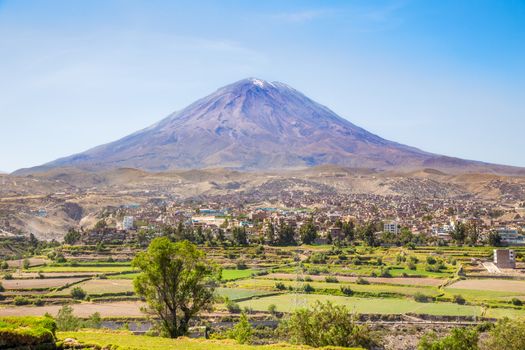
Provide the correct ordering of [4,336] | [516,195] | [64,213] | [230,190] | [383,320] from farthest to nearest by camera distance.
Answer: [230,190] → [516,195] → [64,213] → [383,320] → [4,336]

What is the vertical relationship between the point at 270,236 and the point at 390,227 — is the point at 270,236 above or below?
above

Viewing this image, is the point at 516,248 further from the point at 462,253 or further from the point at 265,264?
the point at 265,264

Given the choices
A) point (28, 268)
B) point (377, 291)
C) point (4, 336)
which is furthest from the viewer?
point (28, 268)

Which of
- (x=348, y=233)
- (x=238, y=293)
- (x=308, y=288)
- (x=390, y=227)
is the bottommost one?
(x=238, y=293)

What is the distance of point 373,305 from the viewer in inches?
1553

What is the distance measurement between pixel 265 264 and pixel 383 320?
23410mm

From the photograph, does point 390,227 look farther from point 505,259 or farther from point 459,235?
point 505,259

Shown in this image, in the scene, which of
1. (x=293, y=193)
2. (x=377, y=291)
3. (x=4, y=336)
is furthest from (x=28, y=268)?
(x=293, y=193)

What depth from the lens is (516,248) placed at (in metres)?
61.6

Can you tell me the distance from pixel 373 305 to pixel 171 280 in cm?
2386

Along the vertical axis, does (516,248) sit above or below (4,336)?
below

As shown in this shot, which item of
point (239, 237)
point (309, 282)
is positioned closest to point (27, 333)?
point (309, 282)

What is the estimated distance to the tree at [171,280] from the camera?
1856cm

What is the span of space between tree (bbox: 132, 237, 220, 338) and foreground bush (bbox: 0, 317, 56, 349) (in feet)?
18.1
